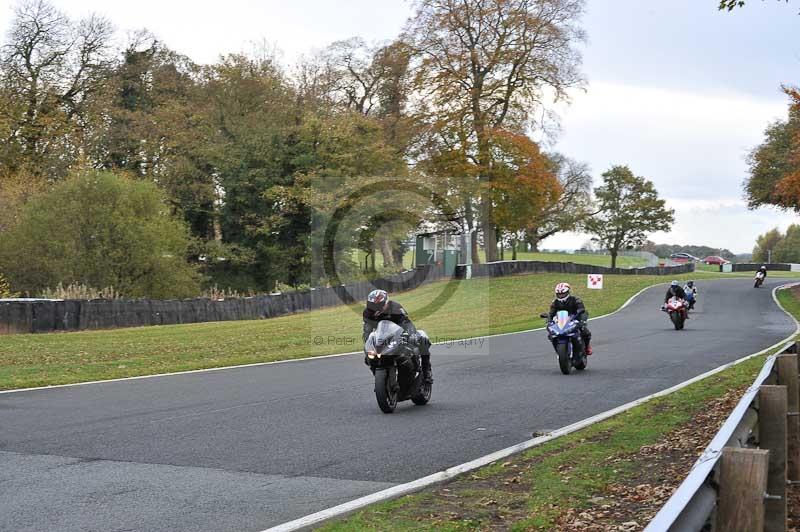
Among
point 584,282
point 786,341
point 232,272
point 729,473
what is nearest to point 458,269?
point 584,282

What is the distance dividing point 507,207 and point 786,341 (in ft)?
122

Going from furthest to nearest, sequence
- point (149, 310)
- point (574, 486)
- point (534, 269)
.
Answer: point (534, 269) < point (149, 310) < point (574, 486)

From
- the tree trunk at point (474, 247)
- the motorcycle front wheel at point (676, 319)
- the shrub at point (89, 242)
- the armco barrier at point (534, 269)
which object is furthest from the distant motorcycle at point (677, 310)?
the tree trunk at point (474, 247)

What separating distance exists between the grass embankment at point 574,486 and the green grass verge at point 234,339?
10748 mm

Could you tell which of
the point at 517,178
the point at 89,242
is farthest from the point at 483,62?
the point at 89,242

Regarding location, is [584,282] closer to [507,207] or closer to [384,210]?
[507,207]

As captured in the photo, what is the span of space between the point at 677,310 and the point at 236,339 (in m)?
14.0

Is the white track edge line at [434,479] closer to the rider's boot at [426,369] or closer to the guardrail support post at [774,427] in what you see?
the rider's boot at [426,369]

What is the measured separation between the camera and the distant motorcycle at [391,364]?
13.0 meters

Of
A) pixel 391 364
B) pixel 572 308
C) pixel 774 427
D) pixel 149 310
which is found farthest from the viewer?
pixel 149 310

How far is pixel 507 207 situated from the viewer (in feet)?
206

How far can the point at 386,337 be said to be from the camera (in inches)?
510

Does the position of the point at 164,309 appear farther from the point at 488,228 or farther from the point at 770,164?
the point at 770,164

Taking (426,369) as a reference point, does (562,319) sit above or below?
above
